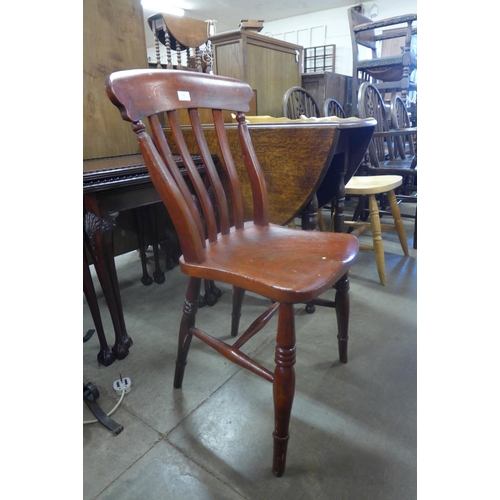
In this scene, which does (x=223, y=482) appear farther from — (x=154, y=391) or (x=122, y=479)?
(x=154, y=391)

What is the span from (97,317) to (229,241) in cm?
64

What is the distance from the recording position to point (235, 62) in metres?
2.70

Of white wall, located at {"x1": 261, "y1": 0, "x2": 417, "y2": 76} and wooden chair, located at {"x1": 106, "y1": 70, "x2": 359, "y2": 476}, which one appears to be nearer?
wooden chair, located at {"x1": 106, "y1": 70, "x2": 359, "y2": 476}

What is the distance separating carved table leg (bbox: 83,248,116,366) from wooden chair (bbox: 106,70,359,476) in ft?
1.12

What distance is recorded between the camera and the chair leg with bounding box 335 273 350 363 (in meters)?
1.25

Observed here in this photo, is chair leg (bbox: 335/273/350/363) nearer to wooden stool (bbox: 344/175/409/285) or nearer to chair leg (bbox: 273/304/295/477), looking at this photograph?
chair leg (bbox: 273/304/295/477)

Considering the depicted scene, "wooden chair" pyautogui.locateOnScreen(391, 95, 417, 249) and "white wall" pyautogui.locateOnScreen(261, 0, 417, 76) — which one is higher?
"white wall" pyautogui.locateOnScreen(261, 0, 417, 76)

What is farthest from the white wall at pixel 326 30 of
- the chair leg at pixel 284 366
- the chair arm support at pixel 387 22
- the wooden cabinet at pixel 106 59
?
the chair leg at pixel 284 366

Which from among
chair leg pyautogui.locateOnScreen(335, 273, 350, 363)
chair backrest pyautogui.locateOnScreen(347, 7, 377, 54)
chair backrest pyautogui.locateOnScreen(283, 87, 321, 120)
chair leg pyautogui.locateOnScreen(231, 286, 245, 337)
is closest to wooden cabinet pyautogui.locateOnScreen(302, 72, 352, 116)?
chair backrest pyautogui.locateOnScreen(347, 7, 377, 54)

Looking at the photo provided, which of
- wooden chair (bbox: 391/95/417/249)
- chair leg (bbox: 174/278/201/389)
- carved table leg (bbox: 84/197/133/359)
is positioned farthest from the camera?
wooden chair (bbox: 391/95/417/249)

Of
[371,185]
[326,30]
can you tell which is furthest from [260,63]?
[326,30]

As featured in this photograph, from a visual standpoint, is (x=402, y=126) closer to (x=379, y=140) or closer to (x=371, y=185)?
(x=379, y=140)
